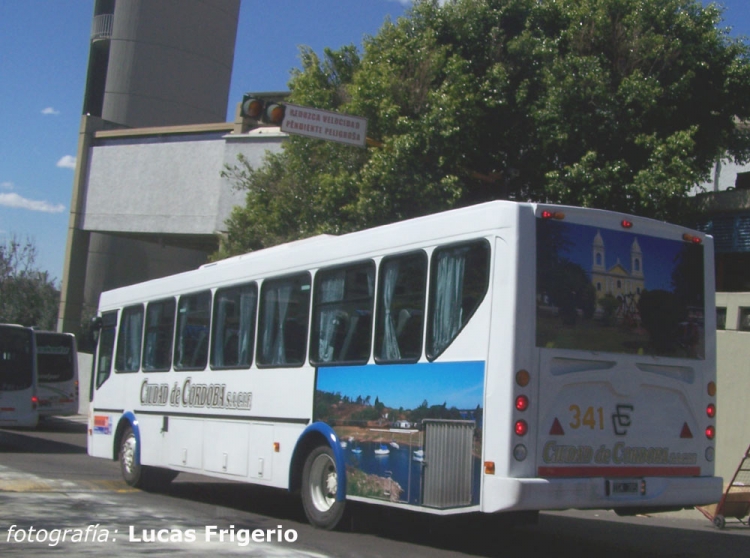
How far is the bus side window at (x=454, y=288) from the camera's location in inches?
307

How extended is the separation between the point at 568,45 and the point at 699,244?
419 inches

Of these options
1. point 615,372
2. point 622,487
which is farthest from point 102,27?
point 622,487

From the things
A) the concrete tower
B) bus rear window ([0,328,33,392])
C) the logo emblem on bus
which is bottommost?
the logo emblem on bus

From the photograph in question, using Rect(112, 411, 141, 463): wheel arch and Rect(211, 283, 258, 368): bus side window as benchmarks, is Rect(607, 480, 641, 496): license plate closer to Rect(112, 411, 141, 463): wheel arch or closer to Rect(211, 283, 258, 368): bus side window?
Rect(211, 283, 258, 368): bus side window

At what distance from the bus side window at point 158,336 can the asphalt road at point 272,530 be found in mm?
1840

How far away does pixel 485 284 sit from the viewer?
7688 mm

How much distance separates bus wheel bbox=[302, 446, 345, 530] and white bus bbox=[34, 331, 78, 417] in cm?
1910

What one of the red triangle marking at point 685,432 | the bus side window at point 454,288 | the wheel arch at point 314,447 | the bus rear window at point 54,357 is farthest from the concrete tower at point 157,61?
the red triangle marking at point 685,432

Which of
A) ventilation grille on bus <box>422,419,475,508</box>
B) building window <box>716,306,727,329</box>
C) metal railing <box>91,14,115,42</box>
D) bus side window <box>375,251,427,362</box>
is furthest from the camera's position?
metal railing <box>91,14,115,42</box>

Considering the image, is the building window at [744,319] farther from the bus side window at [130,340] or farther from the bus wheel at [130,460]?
the bus wheel at [130,460]

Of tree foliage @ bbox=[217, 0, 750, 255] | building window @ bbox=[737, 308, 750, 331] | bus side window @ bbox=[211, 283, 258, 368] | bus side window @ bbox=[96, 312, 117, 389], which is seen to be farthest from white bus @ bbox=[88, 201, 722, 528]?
tree foliage @ bbox=[217, 0, 750, 255]

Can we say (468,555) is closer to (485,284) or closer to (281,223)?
(485,284)

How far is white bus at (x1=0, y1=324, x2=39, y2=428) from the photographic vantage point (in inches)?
865

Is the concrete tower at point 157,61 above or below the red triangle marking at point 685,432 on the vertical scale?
above
